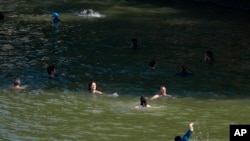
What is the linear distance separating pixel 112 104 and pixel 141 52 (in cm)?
1407

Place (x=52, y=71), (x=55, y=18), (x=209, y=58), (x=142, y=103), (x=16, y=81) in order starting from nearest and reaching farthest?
(x=142, y=103) < (x=16, y=81) < (x=52, y=71) < (x=209, y=58) < (x=55, y=18)

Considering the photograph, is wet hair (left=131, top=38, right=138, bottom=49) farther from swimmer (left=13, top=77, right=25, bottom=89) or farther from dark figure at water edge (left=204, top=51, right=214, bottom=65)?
swimmer (left=13, top=77, right=25, bottom=89)

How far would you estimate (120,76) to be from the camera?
38.2m

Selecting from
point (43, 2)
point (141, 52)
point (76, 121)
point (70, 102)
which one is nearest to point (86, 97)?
point (70, 102)

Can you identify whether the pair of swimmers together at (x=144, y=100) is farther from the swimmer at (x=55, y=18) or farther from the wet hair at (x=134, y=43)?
the swimmer at (x=55, y=18)

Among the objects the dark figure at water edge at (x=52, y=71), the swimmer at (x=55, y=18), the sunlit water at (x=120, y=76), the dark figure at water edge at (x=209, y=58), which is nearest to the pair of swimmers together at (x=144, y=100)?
the sunlit water at (x=120, y=76)

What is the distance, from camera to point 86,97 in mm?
33375

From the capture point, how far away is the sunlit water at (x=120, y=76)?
28016 millimetres

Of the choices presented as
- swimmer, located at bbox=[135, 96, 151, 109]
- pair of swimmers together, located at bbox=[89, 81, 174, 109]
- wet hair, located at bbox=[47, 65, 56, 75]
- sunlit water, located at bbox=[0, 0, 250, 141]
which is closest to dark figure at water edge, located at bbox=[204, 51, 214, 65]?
sunlit water, located at bbox=[0, 0, 250, 141]

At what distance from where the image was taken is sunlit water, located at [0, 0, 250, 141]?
28016 millimetres

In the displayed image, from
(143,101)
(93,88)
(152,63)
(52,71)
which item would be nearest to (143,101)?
(143,101)

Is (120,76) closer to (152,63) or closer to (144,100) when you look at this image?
(152,63)

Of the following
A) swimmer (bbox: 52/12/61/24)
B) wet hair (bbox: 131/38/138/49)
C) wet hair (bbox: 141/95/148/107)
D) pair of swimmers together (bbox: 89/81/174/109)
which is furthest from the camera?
swimmer (bbox: 52/12/61/24)

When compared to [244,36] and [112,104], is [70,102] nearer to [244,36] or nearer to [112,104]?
[112,104]
